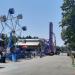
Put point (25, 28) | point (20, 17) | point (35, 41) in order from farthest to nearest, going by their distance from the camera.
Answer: point (35, 41)
point (25, 28)
point (20, 17)

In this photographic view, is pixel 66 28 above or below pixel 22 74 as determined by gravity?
above

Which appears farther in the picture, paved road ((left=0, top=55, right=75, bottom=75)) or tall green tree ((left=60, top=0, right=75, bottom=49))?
tall green tree ((left=60, top=0, right=75, bottom=49))

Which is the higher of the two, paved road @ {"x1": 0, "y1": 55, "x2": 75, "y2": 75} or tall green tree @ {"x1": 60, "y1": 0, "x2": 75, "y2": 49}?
tall green tree @ {"x1": 60, "y1": 0, "x2": 75, "y2": 49}

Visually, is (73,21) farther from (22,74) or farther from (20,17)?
(20,17)

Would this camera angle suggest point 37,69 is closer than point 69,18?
Yes

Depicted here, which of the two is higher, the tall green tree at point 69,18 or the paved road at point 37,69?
the tall green tree at point 69,18

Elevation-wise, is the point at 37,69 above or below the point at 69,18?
below

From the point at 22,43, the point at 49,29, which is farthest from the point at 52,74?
the point at 49,29

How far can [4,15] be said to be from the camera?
2771 inches

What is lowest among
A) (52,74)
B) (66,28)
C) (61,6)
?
(52,74)

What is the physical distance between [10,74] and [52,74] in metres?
3.25

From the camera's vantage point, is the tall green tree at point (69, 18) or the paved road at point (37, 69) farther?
the tall green tree at point (69, 18)

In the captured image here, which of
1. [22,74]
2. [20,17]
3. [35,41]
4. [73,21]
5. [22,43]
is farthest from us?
[35,41]

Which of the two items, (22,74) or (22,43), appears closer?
(22,74)
